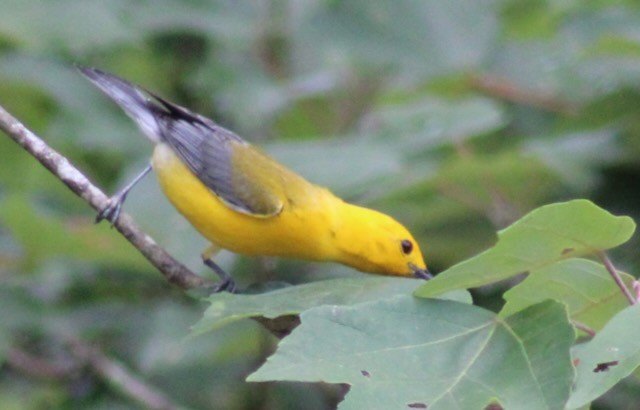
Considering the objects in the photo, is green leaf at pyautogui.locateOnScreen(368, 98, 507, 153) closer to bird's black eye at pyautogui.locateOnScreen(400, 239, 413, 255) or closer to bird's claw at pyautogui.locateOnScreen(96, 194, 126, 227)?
bird's black eye at pyautogui.locateOnScreen(400, 239, 413, 255)

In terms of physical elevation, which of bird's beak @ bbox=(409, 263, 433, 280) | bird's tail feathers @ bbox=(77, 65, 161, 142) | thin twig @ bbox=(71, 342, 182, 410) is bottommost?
thin twig @ bbox=(71, 342, 182, 410)

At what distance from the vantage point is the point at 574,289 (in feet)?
7.78

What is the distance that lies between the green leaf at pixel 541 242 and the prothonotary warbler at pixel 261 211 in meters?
1.32

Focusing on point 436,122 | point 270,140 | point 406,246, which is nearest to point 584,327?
point 406,246

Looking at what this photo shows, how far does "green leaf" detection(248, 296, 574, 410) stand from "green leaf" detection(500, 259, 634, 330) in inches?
1.7

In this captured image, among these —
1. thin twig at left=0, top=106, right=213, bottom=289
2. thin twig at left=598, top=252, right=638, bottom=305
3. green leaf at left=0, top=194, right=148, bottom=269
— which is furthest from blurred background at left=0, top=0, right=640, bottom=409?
thin twig at left=598, top=252, right=638, bottom=305

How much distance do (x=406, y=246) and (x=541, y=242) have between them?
4.47 feet

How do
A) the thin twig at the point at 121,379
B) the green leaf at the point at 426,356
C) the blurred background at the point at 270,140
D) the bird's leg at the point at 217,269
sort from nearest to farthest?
the green leaf at the point at 426,356
the bird's leg at the point at 217,269
the thin twig at the point at 121,379
the blurred background at the point at 270,140

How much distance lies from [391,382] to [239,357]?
8.46 feet

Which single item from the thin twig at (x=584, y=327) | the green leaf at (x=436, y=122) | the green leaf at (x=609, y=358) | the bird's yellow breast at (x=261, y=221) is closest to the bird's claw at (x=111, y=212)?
the bird's yellow breast at (x=261, y=221)

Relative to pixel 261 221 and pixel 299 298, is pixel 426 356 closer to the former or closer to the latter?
pixel 299 298

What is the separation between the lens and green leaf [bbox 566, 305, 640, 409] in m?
1.93

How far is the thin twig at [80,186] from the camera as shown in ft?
8.91

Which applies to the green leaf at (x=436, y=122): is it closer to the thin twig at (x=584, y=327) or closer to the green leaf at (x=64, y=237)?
the green leaf at (x=64, y=237)
